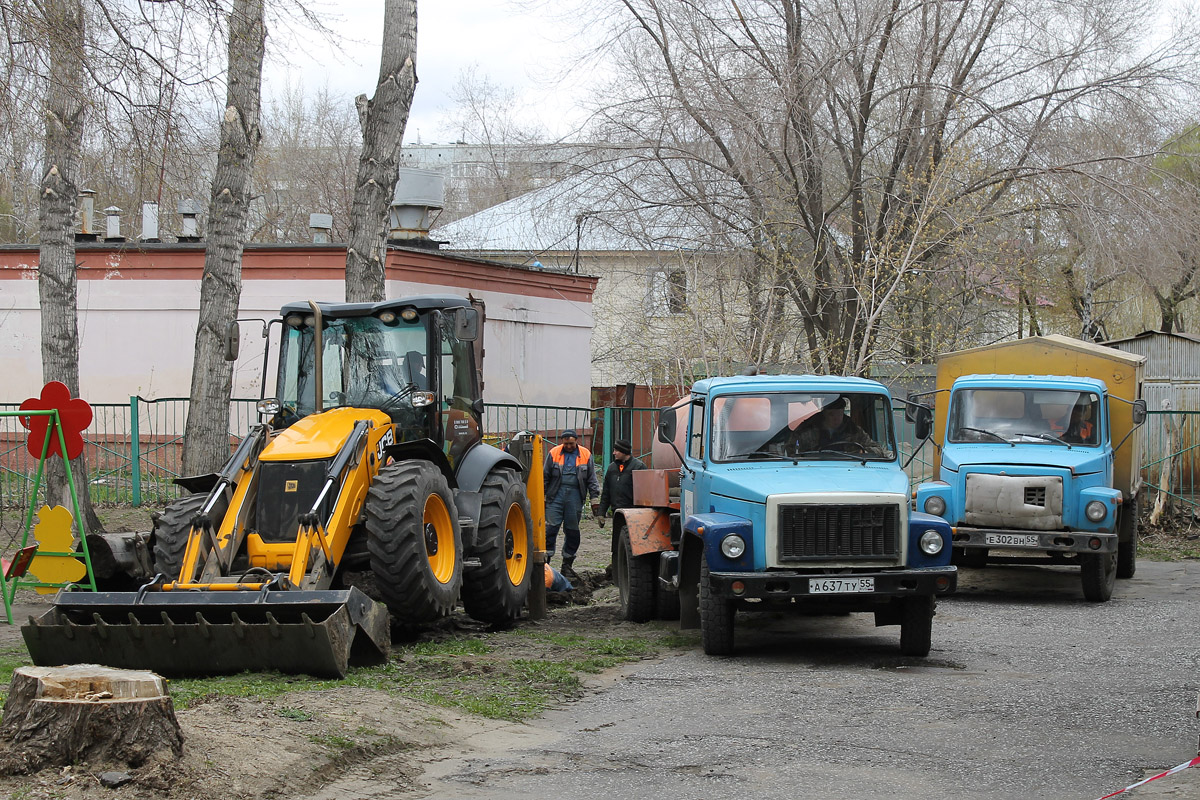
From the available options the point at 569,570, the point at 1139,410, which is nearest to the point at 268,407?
the point at 569,570

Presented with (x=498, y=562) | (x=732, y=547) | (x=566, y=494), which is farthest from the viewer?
(x=566, y=494)

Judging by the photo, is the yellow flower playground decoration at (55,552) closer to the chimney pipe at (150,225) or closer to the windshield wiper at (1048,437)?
the windshield wiper at (1048,437)

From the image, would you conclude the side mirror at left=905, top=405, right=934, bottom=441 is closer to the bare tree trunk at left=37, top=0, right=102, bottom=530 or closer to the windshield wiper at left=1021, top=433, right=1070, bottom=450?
the windshield wiper at left=1021, top=433, right=1070, bottom=450

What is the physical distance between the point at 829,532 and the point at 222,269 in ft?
26.1

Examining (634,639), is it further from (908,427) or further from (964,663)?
(908,427)

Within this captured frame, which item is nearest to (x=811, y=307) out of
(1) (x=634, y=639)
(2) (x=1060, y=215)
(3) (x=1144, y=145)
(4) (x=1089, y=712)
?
(2) (x=1060, y=215)

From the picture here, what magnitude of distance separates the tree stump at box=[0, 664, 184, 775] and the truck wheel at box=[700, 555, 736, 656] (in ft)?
15.7

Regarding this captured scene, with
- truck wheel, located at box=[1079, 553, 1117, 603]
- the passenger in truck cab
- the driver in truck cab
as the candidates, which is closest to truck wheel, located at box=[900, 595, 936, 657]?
the driver in truck cab

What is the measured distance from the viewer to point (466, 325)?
9719mm

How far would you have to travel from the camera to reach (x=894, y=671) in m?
8.92

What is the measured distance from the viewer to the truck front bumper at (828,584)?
9055 mm

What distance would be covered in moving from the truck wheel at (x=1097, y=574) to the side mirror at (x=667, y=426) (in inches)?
200

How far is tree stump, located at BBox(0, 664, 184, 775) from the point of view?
5.14m

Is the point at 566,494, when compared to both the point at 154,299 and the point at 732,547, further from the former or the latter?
the point at 154,299
